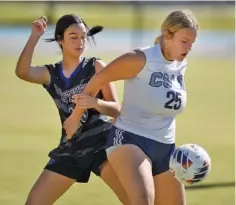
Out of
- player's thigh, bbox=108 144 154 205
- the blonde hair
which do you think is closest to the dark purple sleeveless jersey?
player's thigh, bbox=108 144 154 205

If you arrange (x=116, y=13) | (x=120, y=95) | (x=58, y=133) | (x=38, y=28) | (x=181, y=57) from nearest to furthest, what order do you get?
(x=181, y=57)
(x=38, y=28)
(x=58, y=133)
(x=120, y=95)
(x=116, y=13)

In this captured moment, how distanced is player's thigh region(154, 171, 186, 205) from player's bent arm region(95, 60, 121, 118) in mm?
550

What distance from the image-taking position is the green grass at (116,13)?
26781mm

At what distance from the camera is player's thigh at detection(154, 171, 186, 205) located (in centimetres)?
606

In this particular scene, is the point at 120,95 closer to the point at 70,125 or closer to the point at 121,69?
the point at 70,125

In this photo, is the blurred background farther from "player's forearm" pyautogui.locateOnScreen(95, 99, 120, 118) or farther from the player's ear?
the player's ear

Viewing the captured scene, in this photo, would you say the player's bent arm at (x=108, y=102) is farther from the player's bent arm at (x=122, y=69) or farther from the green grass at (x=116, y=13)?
the green grass at (x=116, y=13)

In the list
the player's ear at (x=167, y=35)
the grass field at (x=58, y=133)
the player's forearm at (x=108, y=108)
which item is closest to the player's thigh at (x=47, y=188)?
the player's forearm at (x=108, y=108)

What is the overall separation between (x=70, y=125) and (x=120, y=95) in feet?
31.4

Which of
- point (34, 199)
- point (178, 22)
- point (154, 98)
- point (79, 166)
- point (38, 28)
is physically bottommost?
point (34, 199)

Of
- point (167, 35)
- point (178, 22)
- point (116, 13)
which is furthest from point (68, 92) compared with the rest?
point (116, 13)

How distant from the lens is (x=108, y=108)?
614cm

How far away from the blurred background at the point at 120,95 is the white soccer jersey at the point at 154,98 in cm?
129

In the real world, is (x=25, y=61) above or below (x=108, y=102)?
above
